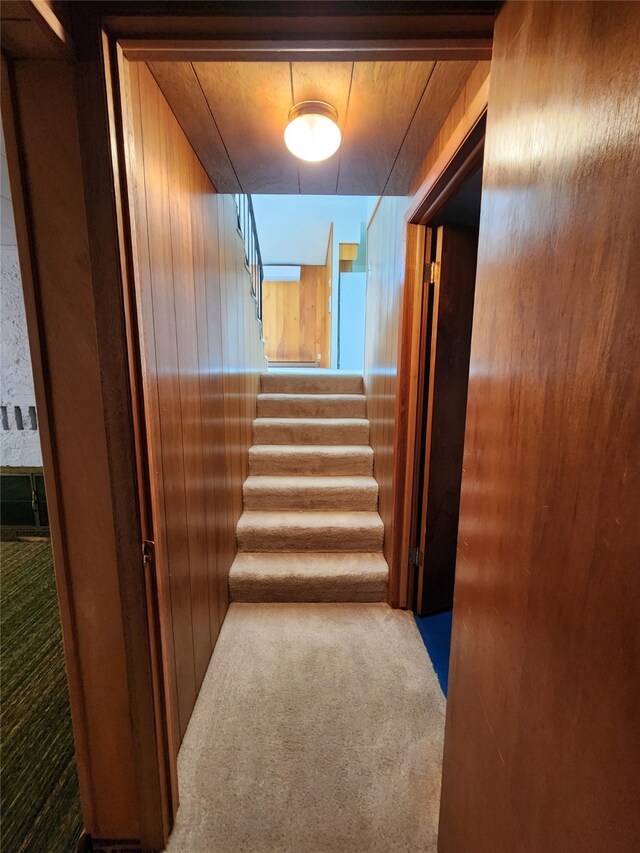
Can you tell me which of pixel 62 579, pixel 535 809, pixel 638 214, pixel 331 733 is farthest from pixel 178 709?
pixel 638 214

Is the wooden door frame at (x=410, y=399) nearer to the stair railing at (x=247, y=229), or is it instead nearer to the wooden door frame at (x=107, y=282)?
the wooden door frame at (x=107, y=282)

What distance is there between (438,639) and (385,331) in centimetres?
177

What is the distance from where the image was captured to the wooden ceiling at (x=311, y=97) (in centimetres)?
102

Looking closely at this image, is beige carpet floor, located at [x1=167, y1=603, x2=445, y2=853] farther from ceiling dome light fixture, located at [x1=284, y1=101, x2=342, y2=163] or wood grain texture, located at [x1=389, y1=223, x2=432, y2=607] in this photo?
ceiling dome light fixture, located at [x1=284, y1=101, x2=342, y2=163]

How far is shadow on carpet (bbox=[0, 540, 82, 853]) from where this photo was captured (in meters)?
1.09

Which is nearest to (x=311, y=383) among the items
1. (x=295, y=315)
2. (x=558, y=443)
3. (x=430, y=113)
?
(x=430, y=113)

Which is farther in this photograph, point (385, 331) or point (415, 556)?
point (385, 331)

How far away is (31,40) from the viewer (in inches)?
28.0

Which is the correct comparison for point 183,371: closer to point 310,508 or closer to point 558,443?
point 558,443

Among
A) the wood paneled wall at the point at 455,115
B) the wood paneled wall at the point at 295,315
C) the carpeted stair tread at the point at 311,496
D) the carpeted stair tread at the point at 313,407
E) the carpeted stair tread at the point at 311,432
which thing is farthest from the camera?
the wood paneled wall at the point at 295,315

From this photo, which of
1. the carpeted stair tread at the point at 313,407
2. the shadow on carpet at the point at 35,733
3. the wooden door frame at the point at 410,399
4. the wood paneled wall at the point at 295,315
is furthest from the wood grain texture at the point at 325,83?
the wood paneled wall at the point at 295,315

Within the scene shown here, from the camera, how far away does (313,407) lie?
307cm

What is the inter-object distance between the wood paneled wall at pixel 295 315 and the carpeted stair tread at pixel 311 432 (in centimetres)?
426

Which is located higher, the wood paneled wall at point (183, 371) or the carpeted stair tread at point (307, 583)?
the wood paneled wall at point (183, 371)
